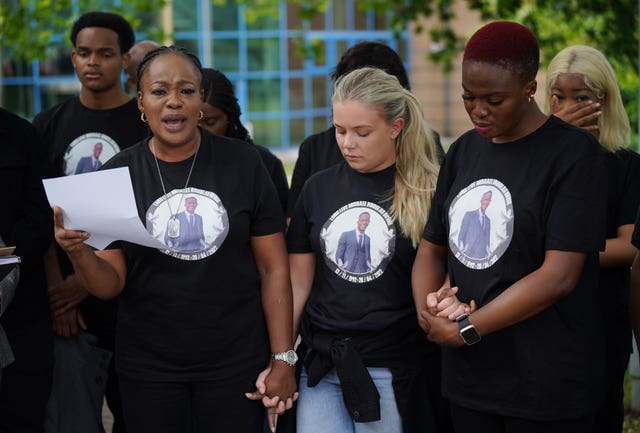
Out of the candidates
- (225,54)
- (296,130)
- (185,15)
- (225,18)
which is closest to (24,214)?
(185,15)

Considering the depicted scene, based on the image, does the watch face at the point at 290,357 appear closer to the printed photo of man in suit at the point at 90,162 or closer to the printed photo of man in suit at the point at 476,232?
the printed photo of man in suit at the point at 476,232

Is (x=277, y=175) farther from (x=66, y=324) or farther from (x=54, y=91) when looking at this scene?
(x=54, y=91)

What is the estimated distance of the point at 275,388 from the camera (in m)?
3.61

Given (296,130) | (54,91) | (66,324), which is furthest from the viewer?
(296,130)

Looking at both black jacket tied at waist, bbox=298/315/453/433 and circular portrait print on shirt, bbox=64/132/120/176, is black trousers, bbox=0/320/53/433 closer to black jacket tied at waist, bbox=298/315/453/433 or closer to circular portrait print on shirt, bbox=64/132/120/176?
circular portrait print on shirt, bbox=64/132/120/176

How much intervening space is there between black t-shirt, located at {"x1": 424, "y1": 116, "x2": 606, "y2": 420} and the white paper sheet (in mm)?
1151

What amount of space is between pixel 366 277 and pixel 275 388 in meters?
0.56

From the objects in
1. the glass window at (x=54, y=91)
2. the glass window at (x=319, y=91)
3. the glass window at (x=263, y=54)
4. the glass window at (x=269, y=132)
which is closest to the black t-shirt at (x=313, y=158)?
the glass window at (x=54, y=91)

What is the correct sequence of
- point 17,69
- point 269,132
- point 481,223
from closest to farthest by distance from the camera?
1. point 481,223
2. point 17,69
3. point 269,132

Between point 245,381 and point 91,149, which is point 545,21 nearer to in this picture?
point 91,149

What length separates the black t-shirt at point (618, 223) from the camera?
3869 mm

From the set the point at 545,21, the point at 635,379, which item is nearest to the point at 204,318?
the point at 635,379

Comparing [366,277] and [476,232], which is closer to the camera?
[476,232]

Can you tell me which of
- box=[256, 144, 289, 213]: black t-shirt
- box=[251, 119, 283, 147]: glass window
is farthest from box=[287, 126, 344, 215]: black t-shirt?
box=[251, 119, 283, 147]: glass window
